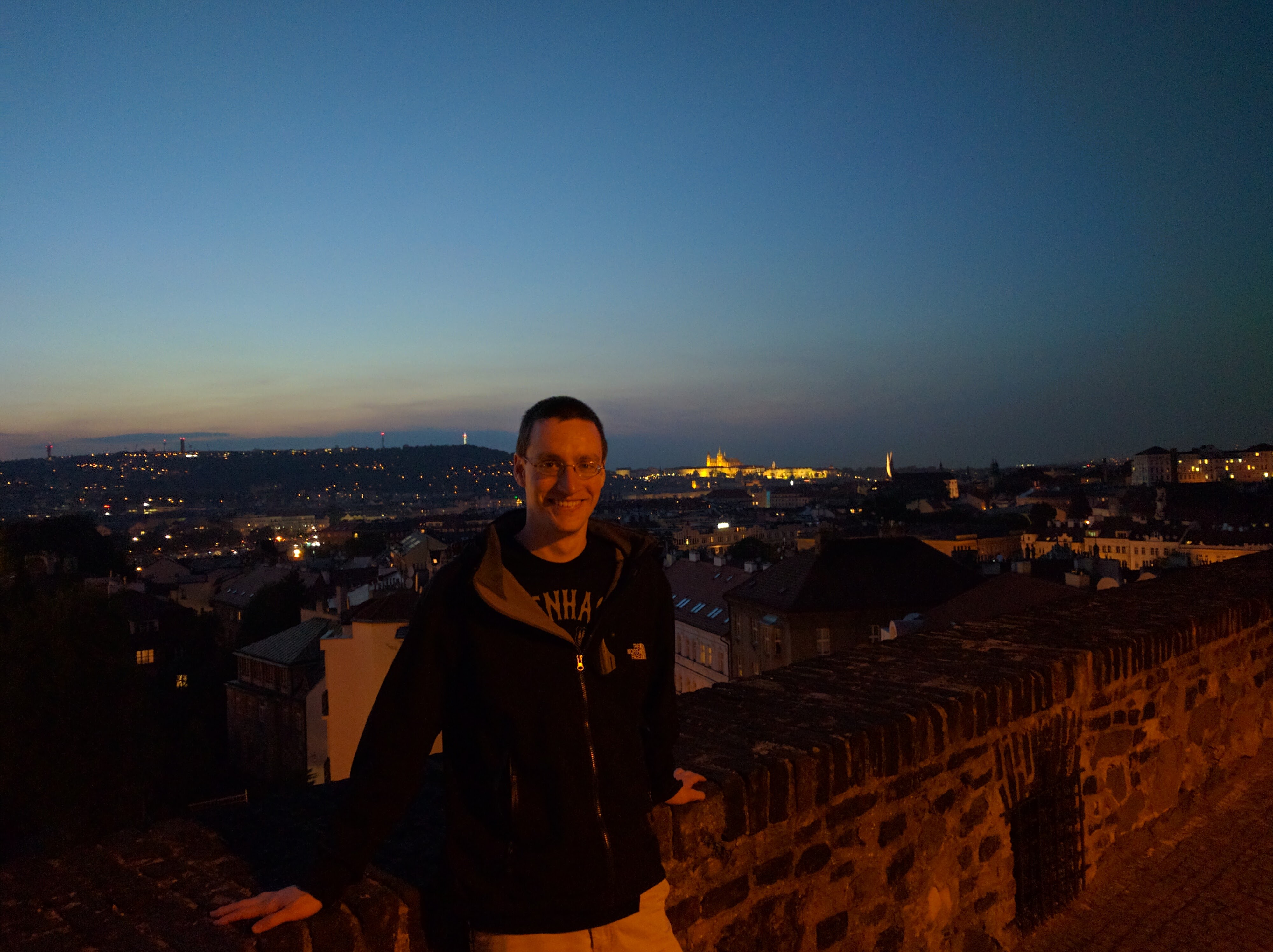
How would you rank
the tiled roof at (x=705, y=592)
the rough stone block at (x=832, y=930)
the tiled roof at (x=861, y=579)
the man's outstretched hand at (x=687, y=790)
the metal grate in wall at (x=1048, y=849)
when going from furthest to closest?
the tiled roof at (x=705, y=592)
the tiled roof at (x=861, y=579)
the metal grate in wall at (x=1048, y=849)
the rough stone block at (x=832, y=930)
the man's outstretched hand at (x=687, y=790)

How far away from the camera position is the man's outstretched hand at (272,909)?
1.58 metres

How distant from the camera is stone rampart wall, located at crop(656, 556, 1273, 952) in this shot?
236 centimetres

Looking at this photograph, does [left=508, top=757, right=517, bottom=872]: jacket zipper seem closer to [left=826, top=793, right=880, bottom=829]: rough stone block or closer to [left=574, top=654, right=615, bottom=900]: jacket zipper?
[left=574, top=654, right=615, bottom=900]: jacket zipper

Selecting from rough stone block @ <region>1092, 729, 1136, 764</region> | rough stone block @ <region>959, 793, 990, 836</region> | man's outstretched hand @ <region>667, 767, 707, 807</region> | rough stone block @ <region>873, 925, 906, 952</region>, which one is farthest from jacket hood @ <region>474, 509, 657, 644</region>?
rough stone block @ <region>1092, 729, 1136, 764</region>

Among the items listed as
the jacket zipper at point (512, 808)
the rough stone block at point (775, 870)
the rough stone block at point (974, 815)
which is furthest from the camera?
the rough stone block at point (974, 815)

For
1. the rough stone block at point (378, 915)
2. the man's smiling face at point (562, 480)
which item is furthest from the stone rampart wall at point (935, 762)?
the man's smiling face at point (562, 480)

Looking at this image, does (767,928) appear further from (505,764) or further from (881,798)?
(505,764)

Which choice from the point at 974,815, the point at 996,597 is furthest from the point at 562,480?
the point at 996,597

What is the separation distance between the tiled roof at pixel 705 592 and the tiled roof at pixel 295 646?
12.2 metres

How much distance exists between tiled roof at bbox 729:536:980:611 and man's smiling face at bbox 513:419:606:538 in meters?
26.2

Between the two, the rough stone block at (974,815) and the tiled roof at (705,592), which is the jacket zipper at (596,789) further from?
the tiled roof at (705,592)

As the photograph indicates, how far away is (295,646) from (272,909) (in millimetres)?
29286

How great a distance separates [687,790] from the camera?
7.14 feet

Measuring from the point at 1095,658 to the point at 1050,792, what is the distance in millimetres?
567
